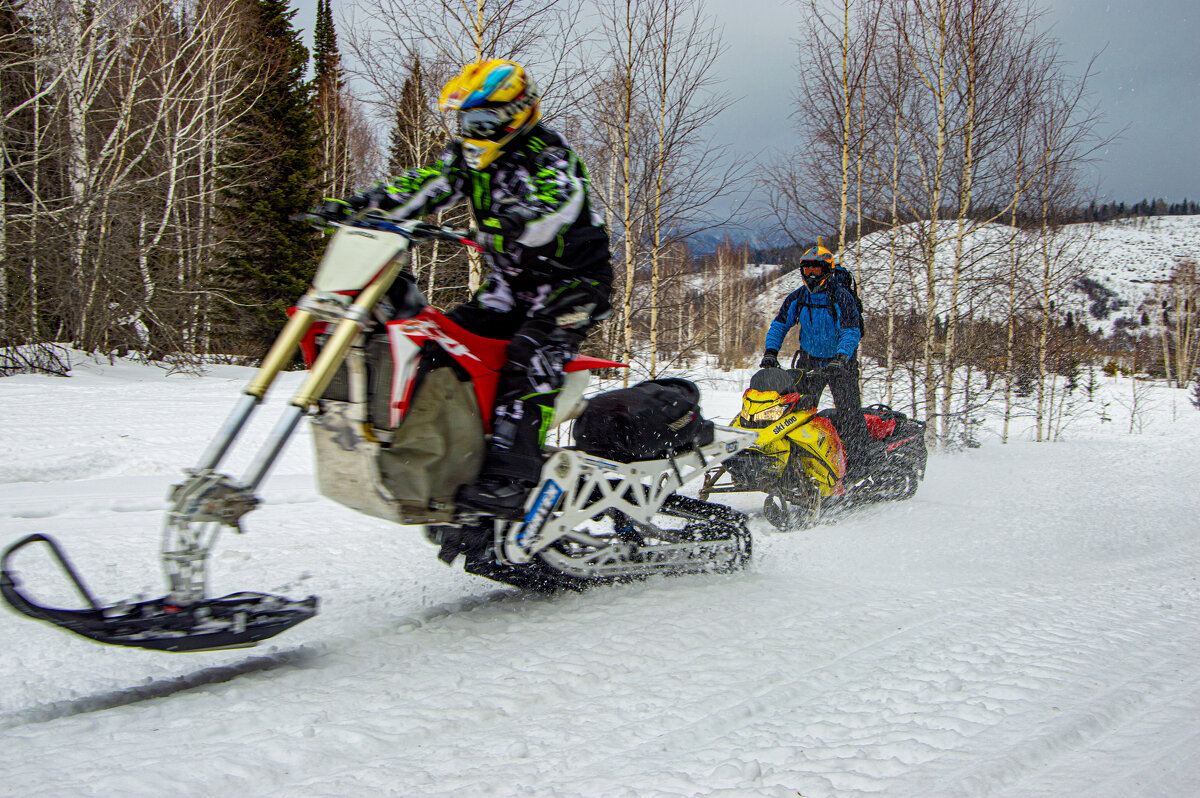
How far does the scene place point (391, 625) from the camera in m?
2.71

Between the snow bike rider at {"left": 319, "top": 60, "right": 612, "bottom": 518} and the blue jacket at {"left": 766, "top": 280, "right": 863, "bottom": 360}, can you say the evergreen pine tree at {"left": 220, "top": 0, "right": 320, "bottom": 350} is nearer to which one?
the blue jacket at {"left": 766, "top": 280, "right": 863, "bottom": 360}

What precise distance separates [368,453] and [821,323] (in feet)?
16.9

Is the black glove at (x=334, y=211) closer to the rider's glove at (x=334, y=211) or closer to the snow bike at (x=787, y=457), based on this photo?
the rider's glove at (x=334, y=211)

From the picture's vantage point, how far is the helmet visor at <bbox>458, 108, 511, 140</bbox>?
8.82ft

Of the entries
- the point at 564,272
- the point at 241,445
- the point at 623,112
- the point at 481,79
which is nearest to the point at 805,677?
the point at 564,272

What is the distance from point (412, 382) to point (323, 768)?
114 centimetres

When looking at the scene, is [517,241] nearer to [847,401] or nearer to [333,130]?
[847,401]

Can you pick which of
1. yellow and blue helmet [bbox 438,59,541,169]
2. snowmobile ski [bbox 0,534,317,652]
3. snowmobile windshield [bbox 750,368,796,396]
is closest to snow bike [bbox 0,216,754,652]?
snowmobile ski [bbox 0,534,317,652]

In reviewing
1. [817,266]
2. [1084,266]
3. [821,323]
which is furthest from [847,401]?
[1084,266]

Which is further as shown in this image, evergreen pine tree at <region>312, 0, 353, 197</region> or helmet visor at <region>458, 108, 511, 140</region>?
evergreen pine tree at <region>312, 0, 353, 197</region>

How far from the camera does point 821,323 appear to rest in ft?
21.9

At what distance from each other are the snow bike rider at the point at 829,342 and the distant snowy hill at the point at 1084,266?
16.4ft

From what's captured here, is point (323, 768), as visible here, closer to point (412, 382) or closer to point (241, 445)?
point (412, 382)

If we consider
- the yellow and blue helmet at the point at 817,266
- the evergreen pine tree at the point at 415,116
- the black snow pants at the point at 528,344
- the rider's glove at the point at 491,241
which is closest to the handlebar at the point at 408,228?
the rider's glove at the point at 491,241
